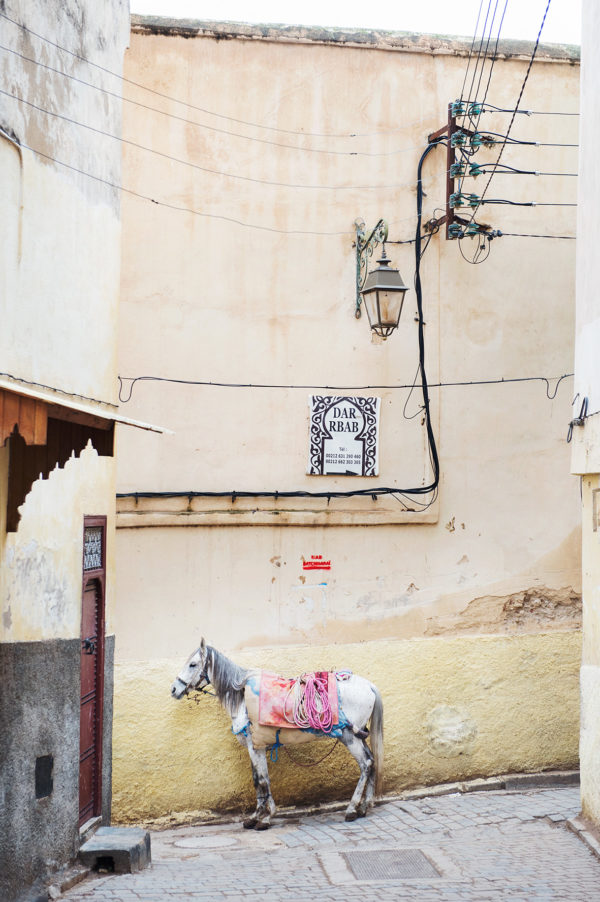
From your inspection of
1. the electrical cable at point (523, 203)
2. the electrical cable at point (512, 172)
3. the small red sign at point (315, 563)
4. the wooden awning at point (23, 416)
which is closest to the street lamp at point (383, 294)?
the electrical cable at point (512, 172)

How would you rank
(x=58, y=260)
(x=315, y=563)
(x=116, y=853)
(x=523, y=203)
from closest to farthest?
(x=58, y=260), (x=116, y=853), (x=315, y=563), (x=523, y=203)

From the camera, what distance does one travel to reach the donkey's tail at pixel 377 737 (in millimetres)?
9602

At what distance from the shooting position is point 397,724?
10352mm

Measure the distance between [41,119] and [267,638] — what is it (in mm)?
5604

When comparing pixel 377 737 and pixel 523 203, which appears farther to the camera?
pixel 523 203

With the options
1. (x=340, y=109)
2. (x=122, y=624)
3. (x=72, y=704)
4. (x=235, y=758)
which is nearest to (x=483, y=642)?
(x=235, y=758)

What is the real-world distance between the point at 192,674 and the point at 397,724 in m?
2.33

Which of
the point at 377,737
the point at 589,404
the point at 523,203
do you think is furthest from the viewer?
the point at 523,203

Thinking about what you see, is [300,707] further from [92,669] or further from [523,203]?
[523,203]

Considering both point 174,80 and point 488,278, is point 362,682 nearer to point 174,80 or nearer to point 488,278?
point 488,278

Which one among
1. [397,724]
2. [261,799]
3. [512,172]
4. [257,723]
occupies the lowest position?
Answer: [261,799]

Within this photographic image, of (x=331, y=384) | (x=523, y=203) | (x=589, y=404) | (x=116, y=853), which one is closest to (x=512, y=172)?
(x=523, y=203)

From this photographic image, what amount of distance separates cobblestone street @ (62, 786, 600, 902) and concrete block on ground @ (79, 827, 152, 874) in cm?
9

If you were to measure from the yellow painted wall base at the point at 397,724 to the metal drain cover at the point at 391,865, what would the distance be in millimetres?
1887
